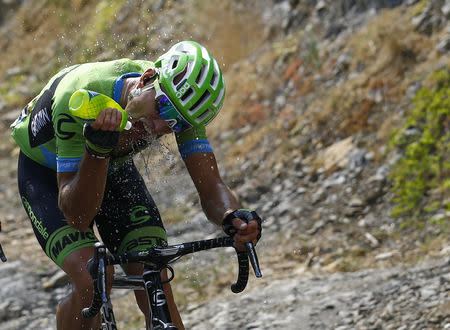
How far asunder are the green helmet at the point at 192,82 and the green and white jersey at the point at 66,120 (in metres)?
0.26

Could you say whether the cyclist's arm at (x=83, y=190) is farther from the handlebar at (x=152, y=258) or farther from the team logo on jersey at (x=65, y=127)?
the handlebar at (x=152, y=258)

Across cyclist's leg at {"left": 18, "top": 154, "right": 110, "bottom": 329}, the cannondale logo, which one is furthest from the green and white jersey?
the cannondale logo

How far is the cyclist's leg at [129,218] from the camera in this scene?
12.1 feet

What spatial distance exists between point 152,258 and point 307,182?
5.28 m

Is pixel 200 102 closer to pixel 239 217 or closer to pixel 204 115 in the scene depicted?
pixel 204 115

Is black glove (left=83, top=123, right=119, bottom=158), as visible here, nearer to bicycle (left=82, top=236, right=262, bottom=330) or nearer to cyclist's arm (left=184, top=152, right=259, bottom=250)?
bicycle (left=82, top=236, right=262, bottom=330)

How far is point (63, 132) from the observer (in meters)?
3.28

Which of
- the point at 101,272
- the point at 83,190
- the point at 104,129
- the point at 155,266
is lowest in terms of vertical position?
the point at 155,266

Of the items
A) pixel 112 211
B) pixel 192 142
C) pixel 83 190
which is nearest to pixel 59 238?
pixel 112 211

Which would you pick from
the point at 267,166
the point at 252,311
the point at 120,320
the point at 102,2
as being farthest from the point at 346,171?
the point at 102,2

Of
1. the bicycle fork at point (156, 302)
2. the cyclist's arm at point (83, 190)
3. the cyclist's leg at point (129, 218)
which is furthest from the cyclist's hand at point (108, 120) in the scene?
the cyclist's leg at point (129, 218)

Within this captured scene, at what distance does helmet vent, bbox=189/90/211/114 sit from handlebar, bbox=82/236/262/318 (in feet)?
2.26

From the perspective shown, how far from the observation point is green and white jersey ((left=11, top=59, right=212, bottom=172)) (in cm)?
326

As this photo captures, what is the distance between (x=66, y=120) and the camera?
3.28 metres
